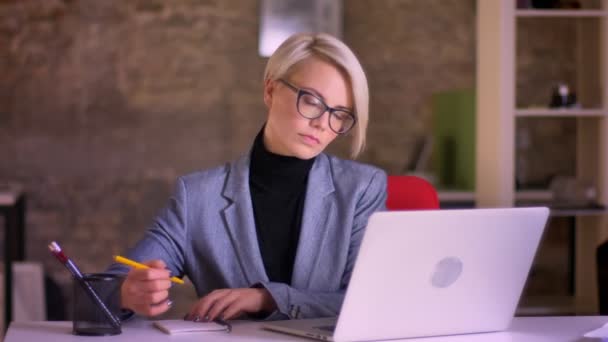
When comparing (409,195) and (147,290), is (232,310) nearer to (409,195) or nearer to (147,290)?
(147,290)

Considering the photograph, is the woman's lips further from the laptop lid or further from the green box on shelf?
the green box on shelf

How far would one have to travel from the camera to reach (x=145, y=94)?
6.45 metres

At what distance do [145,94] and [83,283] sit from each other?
4.62 metres

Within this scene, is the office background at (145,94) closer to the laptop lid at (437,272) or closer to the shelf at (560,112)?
the shelf at (560,112)

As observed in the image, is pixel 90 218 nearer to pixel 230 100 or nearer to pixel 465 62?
pixel 230 100

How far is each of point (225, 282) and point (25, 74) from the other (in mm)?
4420

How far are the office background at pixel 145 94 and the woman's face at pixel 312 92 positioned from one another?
4.20 metres

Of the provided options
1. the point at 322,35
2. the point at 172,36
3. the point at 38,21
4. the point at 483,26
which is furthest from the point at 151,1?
the point at 322,35

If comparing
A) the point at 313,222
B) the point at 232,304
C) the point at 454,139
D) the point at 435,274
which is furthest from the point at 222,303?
the point at 454,139

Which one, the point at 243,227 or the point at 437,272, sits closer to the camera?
the point at 437,272

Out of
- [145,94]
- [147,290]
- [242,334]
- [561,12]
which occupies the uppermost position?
[561,12]

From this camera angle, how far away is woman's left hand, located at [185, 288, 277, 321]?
6.91 feet

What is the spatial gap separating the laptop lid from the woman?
328 mm

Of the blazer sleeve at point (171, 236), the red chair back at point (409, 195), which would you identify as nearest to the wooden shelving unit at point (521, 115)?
the red chair back at point (409, 195)
